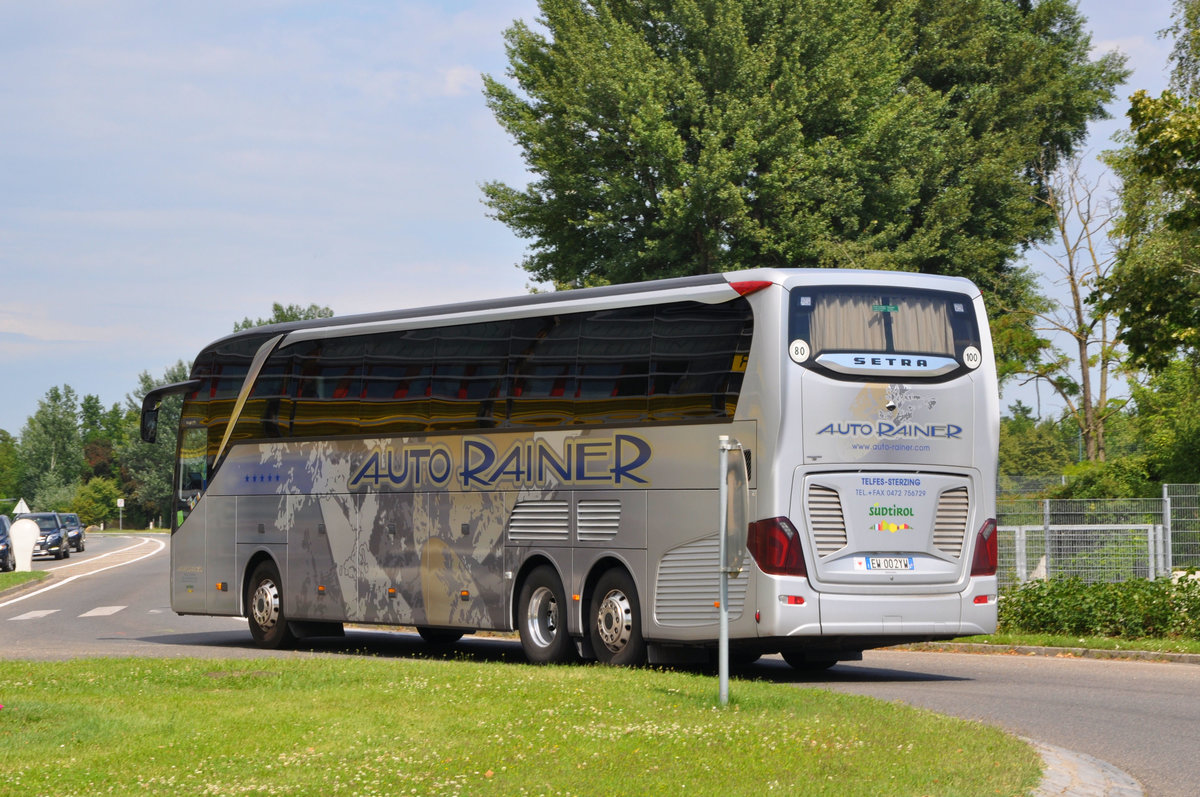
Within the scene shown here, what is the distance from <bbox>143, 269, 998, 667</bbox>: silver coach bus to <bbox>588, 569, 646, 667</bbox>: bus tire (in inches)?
1.2

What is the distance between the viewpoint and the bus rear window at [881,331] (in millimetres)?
14305

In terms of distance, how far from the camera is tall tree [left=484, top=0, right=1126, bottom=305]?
3675 cm

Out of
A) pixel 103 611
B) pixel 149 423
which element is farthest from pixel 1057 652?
pixel 103 611

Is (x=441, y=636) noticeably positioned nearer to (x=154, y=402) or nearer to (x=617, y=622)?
(x=154, y=402)

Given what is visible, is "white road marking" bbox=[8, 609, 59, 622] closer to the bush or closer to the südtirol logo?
the bush

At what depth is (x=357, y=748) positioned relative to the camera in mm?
9477

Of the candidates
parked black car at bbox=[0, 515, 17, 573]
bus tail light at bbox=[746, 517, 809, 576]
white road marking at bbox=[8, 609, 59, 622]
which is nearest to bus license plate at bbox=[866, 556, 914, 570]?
bus tail light at bbox=[746, 517, 809, 576]

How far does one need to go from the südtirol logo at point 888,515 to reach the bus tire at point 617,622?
245 centimetres

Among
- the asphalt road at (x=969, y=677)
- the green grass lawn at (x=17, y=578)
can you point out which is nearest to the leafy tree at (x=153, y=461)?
the green grass lawn at (x=17, y=578)

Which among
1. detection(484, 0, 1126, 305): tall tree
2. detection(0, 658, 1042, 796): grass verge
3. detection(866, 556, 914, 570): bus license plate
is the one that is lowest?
detection(0, 658, 1042, 796): grass verge

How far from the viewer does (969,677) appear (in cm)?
1620

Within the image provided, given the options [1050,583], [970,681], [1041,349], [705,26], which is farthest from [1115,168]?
[970,681]

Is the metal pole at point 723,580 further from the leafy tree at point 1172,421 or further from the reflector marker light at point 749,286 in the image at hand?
the leafy tree at point 1172,421

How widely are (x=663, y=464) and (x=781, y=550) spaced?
5.31 ft
